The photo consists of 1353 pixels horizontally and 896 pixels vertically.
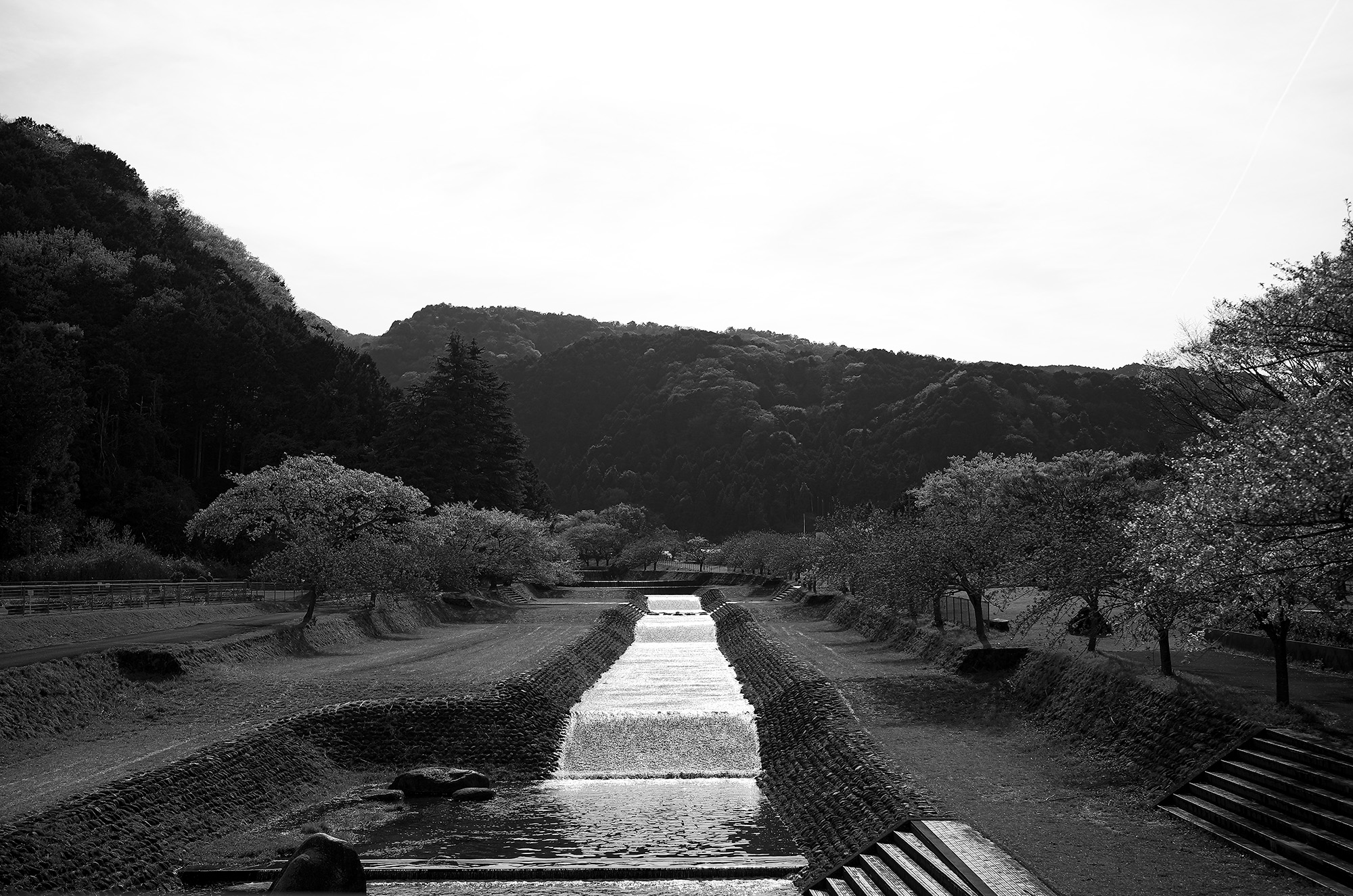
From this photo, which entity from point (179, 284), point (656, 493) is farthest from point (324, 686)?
point (656, 493)

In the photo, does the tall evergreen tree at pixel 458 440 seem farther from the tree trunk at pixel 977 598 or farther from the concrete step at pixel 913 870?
the concrete step at pixel 913 870

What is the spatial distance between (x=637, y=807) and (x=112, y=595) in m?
31.4

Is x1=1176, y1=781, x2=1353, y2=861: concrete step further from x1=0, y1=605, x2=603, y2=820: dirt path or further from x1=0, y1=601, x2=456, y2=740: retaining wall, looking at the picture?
x1=0, y1=601, x2=456, y2=740: retaining wall

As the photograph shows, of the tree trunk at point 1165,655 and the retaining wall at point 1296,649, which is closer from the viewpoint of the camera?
the tree trunk at point 1165,655

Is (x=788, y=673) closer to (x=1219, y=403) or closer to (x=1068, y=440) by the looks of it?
(x=1219, y=403)

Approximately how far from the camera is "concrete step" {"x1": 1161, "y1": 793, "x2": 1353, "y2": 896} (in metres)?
14.8

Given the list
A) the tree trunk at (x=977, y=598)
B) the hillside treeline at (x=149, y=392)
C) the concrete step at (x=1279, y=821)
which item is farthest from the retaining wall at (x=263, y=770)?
the hillside treeline at (x=149, y=392)

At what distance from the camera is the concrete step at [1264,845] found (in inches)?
583

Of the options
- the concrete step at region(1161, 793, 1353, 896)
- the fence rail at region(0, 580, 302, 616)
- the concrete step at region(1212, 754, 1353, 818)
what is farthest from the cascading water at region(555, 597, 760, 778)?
the fence rail at region(0, 580, 302, 616)

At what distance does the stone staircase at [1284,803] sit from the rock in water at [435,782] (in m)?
17.2

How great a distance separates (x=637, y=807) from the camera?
26.7m

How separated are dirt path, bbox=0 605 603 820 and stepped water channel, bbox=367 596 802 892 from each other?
5353 mm

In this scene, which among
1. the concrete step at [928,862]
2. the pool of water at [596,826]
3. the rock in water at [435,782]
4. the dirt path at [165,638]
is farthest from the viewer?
the dirt path at [165,638]

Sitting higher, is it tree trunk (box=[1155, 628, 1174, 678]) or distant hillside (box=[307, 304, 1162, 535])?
distant hillside (box=[307, 304, 1162, 535])
